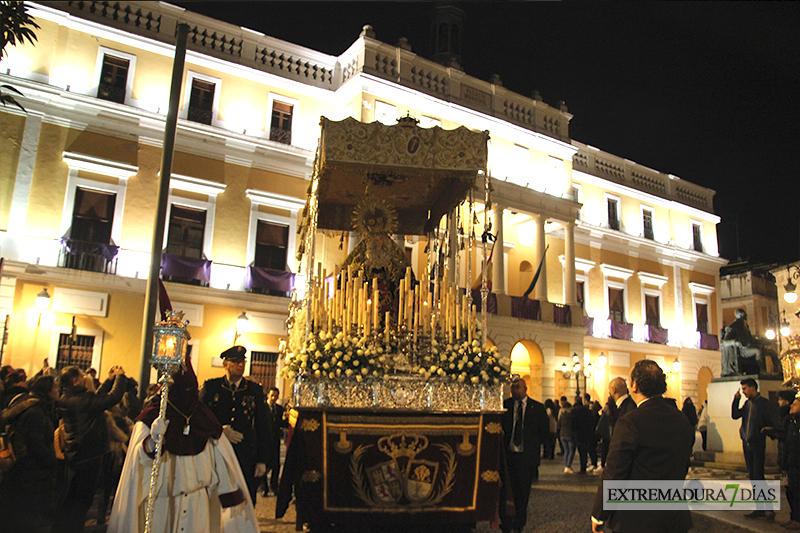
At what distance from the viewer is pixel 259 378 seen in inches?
712

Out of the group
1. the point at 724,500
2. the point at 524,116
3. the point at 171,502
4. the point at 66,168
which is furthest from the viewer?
the point at 524,116

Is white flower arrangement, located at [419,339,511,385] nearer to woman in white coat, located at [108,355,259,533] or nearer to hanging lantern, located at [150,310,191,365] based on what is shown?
woman in white coat, located at [108,355,259,533]

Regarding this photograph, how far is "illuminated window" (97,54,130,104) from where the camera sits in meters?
17.5

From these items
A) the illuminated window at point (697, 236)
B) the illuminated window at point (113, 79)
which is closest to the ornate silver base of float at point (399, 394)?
the illuminated window at point (113, 79)

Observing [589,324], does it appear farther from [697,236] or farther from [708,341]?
[697,236]

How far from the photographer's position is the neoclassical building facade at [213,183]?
16.2m

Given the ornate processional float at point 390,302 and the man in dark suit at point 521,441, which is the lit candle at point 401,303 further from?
the man in dark suit at point 521,441

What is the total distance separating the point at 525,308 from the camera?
73.9ft

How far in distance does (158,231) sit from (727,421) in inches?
450

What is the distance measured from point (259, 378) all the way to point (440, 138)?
12.3 metres

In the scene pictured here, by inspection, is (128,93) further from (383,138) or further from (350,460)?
(350,460)

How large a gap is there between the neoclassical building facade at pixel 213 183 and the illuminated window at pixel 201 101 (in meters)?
0.04

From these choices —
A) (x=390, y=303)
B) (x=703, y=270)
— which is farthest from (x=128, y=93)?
(x=703, y=270)

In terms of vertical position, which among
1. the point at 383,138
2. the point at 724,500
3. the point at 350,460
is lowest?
the point at 724,500
